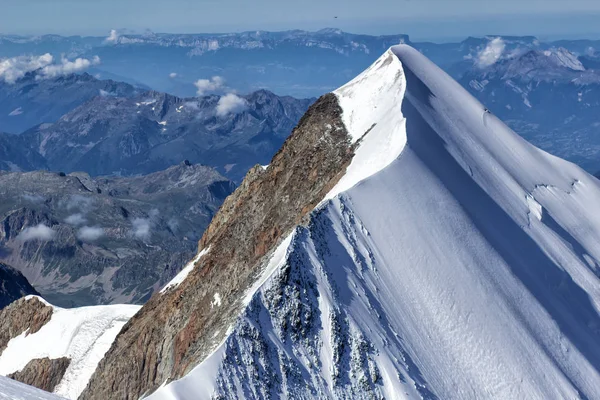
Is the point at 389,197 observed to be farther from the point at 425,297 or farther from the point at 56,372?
the point at 56,372

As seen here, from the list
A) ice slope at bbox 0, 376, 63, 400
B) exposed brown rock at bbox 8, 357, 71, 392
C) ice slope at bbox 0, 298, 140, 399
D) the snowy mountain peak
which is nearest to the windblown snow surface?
the snowy mountain peak

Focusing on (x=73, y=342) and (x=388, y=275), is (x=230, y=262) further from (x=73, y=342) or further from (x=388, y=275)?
(x=73, y=342)

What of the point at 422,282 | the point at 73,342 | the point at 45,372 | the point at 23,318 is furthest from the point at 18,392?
the point at 23,318

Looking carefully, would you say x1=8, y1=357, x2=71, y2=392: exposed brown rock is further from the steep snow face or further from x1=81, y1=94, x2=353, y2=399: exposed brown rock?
the steep snow face

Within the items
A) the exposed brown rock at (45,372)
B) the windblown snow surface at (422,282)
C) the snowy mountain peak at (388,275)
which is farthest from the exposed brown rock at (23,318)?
Answer: the windblown snow surface at (422,282)

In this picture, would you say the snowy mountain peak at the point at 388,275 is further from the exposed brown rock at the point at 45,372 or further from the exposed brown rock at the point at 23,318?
the exposed brown rock at the point at 23,318

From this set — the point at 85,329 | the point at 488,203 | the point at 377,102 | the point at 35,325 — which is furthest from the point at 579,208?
the point at 35,325
